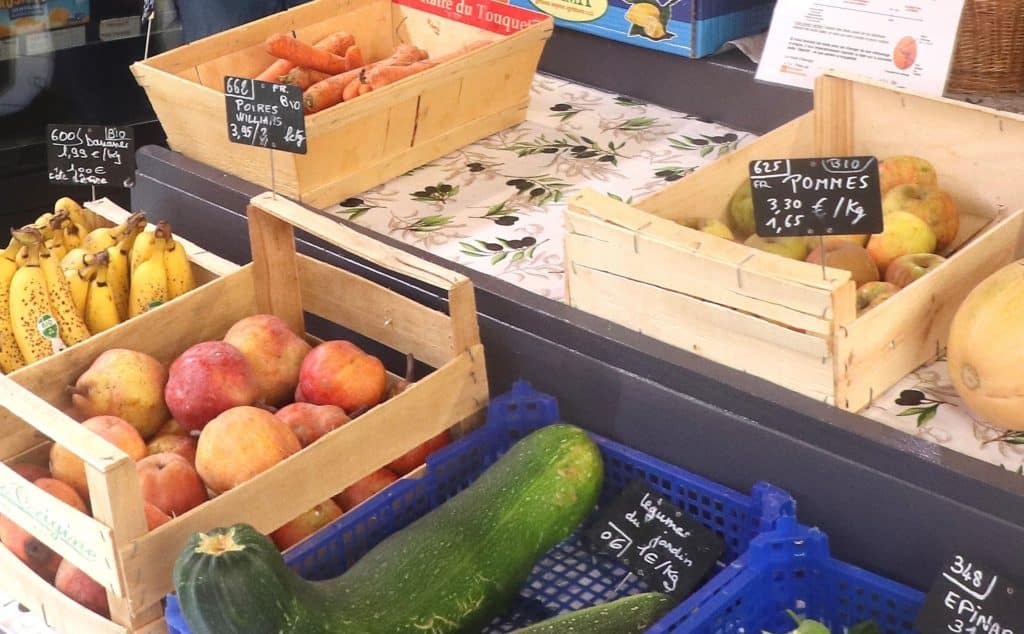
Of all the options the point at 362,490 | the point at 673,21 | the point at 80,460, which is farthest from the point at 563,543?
the point at 673,21

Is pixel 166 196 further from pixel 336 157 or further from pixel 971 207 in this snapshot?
pixel 971 207

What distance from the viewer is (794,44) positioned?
7.12ft

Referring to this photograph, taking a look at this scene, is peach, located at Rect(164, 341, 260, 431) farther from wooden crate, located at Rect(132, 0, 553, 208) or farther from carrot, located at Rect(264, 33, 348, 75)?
carrot, located at Rect(264, 33, 348, 75)

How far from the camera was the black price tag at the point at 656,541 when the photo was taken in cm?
145

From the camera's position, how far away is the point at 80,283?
183 cm

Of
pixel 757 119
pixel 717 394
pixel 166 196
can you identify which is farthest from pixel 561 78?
pixel 717 394

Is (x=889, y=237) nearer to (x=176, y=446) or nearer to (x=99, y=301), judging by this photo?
(x=176, y=446)

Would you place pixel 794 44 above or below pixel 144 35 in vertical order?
above

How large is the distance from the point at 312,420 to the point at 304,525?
14 centimetres

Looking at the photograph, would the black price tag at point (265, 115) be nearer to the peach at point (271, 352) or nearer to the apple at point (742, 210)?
the peach at point (271, 352)

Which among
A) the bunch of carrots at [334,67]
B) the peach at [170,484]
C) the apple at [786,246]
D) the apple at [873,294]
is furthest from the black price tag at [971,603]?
the bunch of carrots at [334,67]

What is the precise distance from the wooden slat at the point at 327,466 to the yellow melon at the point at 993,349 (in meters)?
0.59

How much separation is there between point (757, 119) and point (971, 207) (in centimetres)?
49

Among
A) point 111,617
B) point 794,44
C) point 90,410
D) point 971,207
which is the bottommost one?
point 111,617
